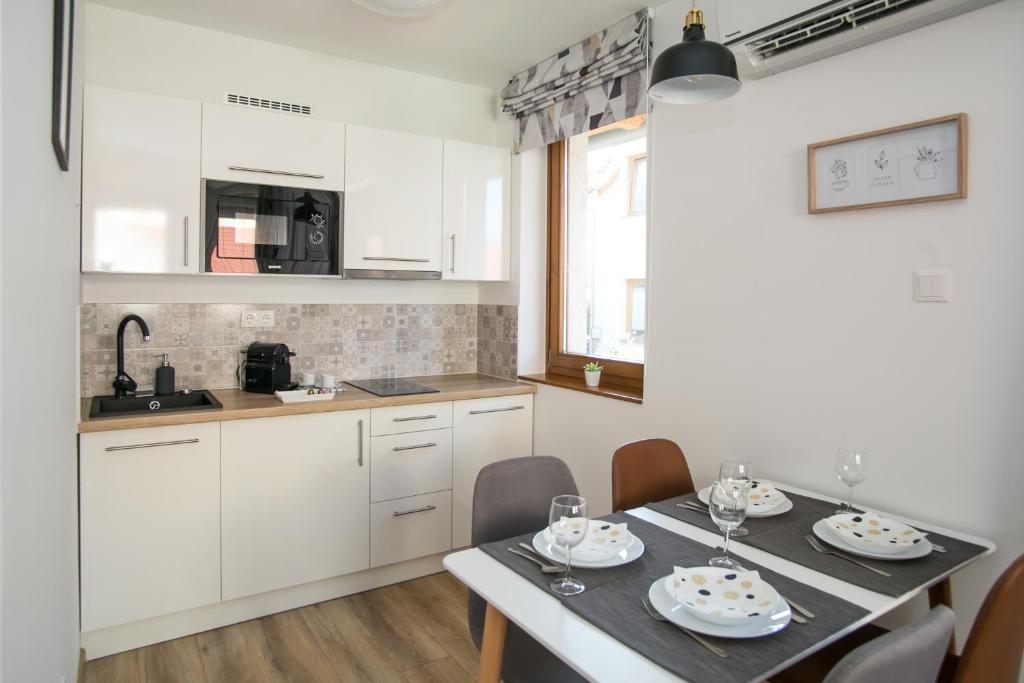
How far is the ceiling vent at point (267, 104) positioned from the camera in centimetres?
307

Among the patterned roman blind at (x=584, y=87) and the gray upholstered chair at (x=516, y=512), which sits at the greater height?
the patterned roman blind at (x=584, y=87)

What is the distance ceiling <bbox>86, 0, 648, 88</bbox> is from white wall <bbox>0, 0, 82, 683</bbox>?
1548 mm

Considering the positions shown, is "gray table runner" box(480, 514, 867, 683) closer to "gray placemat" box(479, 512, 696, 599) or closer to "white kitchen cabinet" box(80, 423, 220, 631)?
"gray placemat" box(479, 512, 696, 599)

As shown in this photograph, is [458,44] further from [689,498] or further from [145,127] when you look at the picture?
[689,498]

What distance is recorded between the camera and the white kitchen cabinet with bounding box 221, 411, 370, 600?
8.73ft

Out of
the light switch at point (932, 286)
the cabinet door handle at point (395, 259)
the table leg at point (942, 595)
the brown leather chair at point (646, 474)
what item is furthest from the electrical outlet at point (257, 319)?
the table leg at point (942, 595)

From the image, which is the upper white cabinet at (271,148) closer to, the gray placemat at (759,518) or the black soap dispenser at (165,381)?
the black soap dispenser at (165,381)

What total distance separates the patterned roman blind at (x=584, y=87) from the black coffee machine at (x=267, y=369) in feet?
5.52

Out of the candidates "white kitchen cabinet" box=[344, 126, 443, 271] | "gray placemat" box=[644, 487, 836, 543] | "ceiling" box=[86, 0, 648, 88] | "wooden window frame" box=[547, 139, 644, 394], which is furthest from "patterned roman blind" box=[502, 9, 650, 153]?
"gray placemat" box=[644, 487, 836, 543]

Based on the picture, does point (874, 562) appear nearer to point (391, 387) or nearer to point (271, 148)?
point (391, 387)

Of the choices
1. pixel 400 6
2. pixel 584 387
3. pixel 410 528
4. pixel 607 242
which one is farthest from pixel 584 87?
pixel 410 528

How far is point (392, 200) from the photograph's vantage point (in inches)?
128

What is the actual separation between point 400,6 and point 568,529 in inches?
84.1

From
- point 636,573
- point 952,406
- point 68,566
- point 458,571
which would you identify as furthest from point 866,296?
point 68,566
